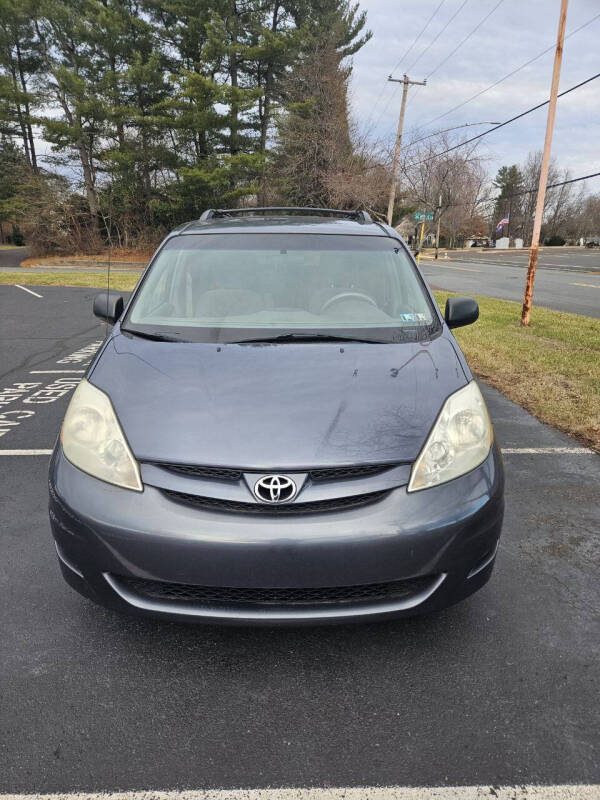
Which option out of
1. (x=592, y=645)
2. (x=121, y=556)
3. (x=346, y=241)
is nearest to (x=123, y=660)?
→ (x=121, y=556)

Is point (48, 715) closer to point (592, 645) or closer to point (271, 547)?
point (271, 547)

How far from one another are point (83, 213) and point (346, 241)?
35.4 metres

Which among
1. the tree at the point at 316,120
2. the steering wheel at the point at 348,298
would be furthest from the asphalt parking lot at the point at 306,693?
the tree at the point at 316,120

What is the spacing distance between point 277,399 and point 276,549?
2.01 feet

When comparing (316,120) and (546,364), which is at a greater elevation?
(316,120)

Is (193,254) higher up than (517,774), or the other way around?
(193,254)

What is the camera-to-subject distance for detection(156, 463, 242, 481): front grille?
1.90 m

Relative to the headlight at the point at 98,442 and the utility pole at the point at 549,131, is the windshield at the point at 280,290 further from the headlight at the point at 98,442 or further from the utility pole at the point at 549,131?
the utility pole at the point at 549,131

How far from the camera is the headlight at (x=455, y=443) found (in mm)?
1976

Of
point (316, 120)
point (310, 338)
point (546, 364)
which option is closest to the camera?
point (310, 338)

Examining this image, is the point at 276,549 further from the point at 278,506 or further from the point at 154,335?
the point at 154,335

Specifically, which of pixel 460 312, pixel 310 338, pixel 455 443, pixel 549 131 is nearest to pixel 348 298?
pixel 310 338

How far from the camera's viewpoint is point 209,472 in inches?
75.7

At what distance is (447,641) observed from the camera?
2217 millimetres
